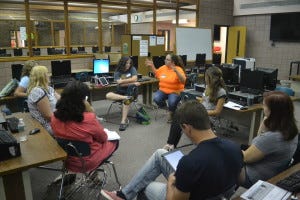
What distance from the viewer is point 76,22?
12.1 metres

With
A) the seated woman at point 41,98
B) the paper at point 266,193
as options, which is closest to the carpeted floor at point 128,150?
the seated woman at point 41,98

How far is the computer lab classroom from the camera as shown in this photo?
3783mm

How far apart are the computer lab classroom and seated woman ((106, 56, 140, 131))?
0.20m

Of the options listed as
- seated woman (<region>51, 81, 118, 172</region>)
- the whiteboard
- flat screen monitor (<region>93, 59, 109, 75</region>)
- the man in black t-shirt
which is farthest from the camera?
the whiteboard

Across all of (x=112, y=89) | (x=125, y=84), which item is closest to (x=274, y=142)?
(x=125, y=84)

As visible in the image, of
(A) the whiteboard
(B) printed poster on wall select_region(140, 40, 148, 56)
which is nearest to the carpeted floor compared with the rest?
(B) printed poster on wall select_region(140, 40, 148, 56)

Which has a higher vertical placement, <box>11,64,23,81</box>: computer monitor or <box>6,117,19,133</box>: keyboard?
<box>11,64,23,81</box>: computer monitor

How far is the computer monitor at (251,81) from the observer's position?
12.2 feet

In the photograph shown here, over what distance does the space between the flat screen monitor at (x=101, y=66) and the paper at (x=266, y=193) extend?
13.5 ft

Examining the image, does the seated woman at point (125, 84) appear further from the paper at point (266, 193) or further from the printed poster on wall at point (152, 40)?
the paper at point (266, 193)

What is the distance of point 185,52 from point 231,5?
9.28ft

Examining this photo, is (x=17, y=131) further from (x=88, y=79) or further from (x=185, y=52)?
(x=185, y=52)

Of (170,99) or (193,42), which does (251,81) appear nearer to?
(170,99)

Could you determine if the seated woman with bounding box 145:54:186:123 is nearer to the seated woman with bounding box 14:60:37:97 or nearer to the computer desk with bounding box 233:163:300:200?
the seated woman with bounding box 14:60:37:97
